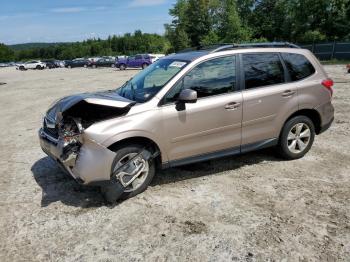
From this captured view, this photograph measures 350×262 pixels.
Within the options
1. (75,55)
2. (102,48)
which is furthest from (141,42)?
(75,55)

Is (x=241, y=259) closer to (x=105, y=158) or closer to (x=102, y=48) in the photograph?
(x=105, y=158)

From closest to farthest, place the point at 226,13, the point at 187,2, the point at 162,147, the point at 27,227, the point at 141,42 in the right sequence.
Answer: the point at 27,227 < the point at 162,147 < the point at 226,13 < the point at 187,2 < the point at 141,42

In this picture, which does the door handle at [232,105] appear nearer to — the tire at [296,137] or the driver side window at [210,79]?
the driver side window at [210,79]

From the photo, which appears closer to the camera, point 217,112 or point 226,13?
point 217,112

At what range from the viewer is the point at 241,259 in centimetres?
342

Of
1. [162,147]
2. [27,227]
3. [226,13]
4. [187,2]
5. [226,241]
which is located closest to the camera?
[226,241]

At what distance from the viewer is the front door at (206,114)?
482 centimetres

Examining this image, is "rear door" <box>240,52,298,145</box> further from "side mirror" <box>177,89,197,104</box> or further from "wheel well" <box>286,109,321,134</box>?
"side mirror" <box>177,89,197,104</box>

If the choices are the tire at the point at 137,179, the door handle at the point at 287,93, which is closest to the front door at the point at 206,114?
the tire at the point at 137,179

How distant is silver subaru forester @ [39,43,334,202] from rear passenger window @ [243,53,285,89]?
2 cm

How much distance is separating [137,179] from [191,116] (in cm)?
110

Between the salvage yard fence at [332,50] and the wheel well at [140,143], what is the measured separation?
3333 centimetres

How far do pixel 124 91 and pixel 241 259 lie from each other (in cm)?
318

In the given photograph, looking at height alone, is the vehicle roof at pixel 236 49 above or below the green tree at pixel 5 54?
above
